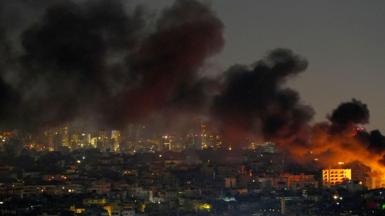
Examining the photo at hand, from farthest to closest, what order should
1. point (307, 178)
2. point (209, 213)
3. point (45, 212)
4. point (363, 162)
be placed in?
point (307, 178)
point (363, 162)
point (209, 213)
point (45, 212)

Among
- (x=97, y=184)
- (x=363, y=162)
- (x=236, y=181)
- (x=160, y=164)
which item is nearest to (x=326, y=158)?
(x=363, y=162)

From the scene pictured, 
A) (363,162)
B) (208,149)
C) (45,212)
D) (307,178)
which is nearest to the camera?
(45,212)

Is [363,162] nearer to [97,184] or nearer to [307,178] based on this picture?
[307,178]

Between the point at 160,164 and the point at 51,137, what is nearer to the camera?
the point at 51,137

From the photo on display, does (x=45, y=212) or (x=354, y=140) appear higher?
(x=354, y=140)

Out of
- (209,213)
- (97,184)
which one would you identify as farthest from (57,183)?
(209,213)

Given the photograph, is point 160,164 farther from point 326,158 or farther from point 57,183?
point 326,158
